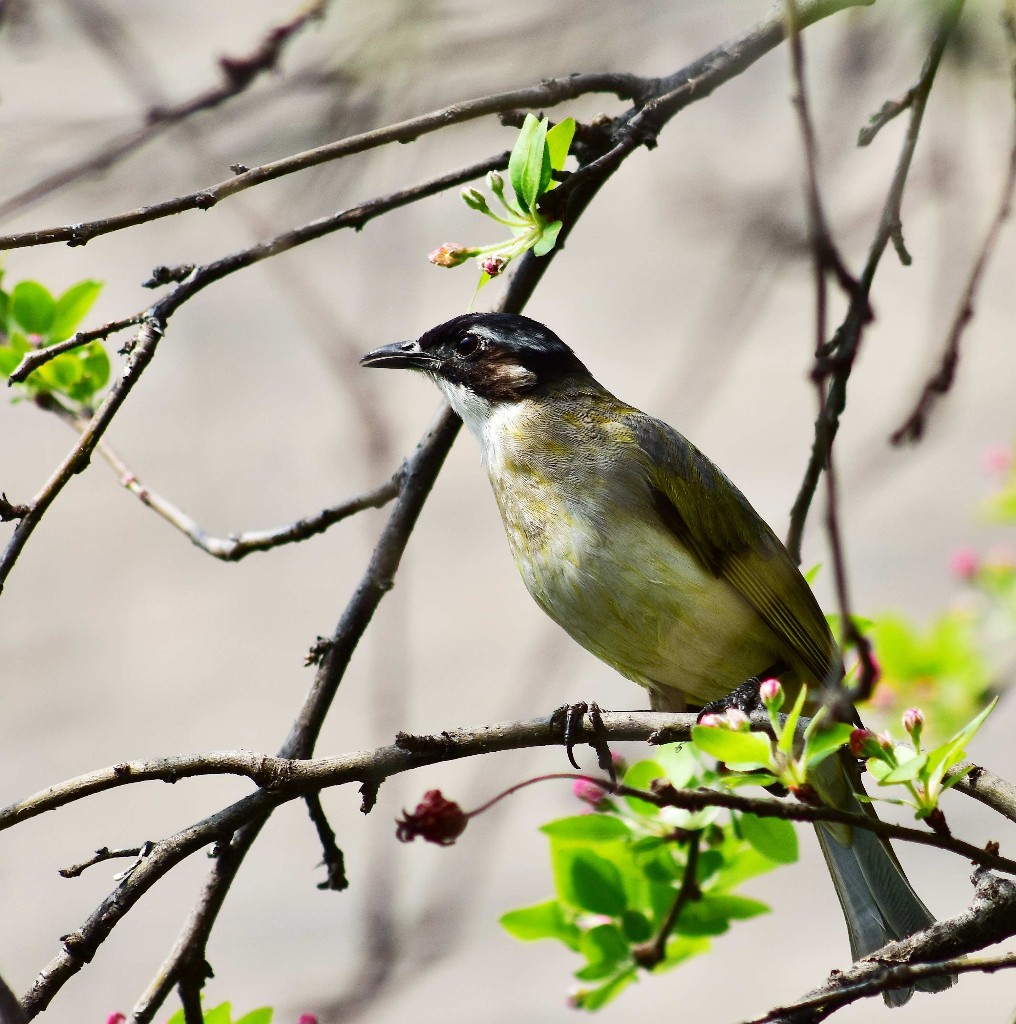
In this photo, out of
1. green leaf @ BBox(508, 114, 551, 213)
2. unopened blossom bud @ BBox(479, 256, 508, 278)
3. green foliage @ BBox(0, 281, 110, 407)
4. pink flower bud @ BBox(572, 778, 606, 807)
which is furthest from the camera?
green foliage @ BBox(0, 281, 110, 407)

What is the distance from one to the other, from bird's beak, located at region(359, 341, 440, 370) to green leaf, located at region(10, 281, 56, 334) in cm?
116

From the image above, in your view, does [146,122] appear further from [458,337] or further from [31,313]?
[458,337]

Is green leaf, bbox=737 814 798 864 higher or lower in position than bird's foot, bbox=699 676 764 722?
lower

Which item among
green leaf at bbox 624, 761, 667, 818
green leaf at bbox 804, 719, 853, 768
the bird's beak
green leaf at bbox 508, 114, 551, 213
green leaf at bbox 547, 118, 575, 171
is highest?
the bird's beak

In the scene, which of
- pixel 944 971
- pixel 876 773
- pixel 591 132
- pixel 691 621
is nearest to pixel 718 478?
pixel 691 621

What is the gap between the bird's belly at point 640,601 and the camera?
3.54 meters

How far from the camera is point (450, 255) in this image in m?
2.72

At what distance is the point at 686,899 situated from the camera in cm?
275

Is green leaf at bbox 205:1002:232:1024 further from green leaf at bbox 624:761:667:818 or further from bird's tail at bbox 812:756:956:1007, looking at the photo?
bird's tail at bbox 812:756:956:1007

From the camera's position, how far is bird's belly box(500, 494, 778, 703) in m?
3.54

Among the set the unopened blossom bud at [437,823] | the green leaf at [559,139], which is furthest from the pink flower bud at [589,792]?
the green leaf at [559,139]

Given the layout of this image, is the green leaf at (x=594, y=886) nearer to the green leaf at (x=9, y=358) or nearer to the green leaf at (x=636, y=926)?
the green leaf at (x=636, y=926)

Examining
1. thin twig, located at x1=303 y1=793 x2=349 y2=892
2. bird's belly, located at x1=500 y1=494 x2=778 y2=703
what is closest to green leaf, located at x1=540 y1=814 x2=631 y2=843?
thin twig, located at x1=303 y1=793 x2=349 y2=892

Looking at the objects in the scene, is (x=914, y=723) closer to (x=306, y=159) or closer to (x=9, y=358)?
(x=306, y=159)
